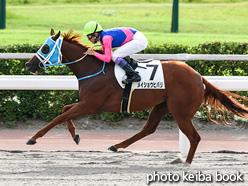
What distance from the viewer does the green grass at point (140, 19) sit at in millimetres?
18156

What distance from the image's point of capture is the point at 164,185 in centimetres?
491

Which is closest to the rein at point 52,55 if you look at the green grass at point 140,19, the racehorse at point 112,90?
the racehorse at point 112,90

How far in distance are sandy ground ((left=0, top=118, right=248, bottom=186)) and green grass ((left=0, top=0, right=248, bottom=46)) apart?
7885 mm

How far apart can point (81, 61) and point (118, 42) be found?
1.54 feet

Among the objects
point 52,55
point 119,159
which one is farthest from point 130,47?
point 119,159

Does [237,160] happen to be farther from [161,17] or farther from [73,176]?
[161,17]

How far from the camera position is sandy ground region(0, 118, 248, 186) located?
202 inches

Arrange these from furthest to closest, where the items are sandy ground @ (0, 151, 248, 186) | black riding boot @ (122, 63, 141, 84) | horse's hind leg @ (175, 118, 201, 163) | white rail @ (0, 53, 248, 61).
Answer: white rail @ (0, 53, 248, 61) → horse's hind leg @ (175, 118, 201, 163) → black riding boot @ (122, 63, 141, 84) → sandy ground @ (0, 151, 248, 186)

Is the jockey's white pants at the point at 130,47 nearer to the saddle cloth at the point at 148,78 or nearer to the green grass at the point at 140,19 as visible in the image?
the saddle cloth at the point at 148,78

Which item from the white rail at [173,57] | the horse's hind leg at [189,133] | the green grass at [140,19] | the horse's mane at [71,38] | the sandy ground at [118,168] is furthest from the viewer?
the green grass at [140,19]

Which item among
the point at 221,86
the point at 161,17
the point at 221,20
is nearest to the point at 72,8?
the point at 161,17

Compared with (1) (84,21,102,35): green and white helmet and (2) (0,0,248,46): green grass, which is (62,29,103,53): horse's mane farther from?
(2) (0,0,248,46): green grass

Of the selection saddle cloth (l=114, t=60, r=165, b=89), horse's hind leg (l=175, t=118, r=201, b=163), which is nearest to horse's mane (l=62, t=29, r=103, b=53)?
saddle cloth (l=114, t=60, r=165, b=89)

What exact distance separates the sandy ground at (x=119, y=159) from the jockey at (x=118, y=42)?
1.00 m
